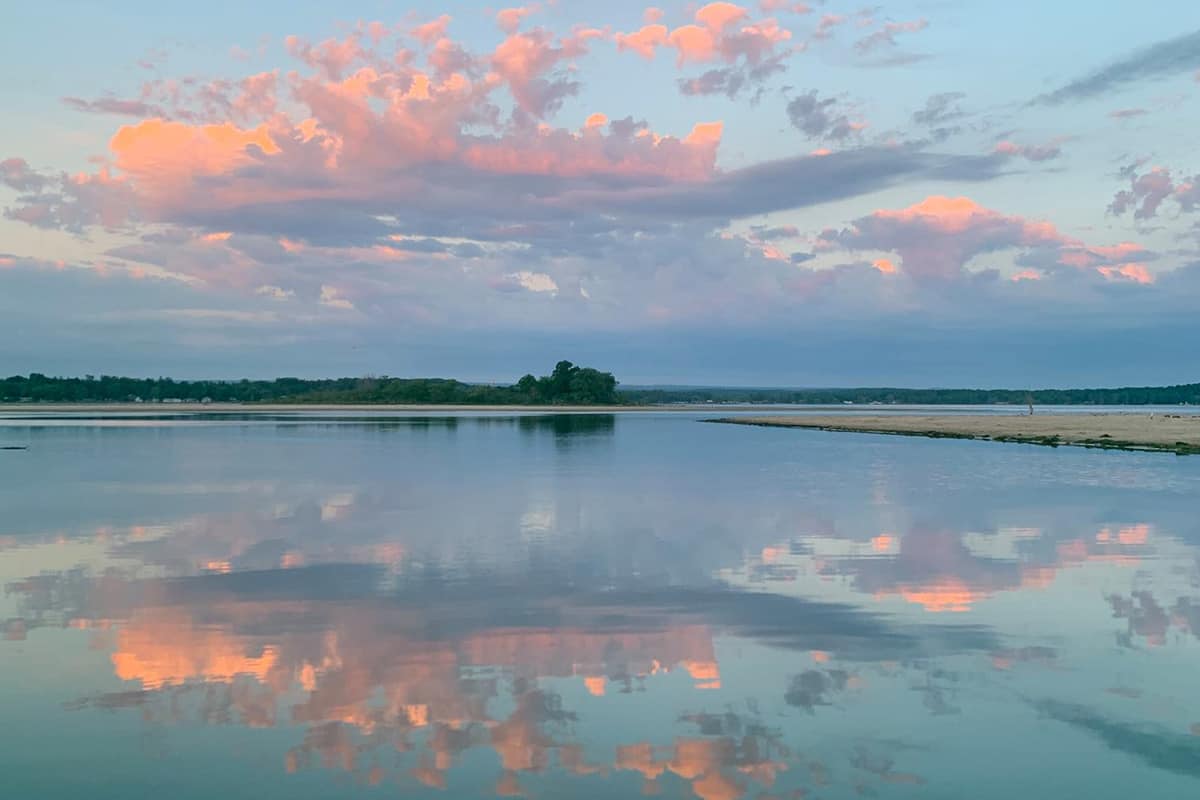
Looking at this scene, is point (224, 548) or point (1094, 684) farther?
point (224, 548)

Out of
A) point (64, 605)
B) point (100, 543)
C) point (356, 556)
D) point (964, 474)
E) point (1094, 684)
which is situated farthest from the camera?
point (964, 474)

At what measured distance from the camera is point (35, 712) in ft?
32.6

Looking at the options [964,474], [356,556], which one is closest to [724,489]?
[964,474]

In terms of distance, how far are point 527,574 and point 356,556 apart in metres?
4.15

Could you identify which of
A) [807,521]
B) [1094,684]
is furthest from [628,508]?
[1094,684]

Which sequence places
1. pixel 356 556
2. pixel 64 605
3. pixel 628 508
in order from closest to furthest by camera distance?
pixel 64 605 → pixel 356 556 → pixel 628 508

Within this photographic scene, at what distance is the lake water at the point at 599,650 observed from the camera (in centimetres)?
853

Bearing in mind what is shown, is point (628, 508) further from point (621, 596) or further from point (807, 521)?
point (621, 596)

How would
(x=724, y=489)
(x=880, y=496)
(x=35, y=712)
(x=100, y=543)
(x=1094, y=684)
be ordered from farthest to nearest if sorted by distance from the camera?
(x=724, y=489) < (x=880, y=496) < (x=100, y=543) < (x=1094, y=684) < (x=35, y=712)

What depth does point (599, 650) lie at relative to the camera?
40.9 feet

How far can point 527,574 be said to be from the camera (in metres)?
17.7

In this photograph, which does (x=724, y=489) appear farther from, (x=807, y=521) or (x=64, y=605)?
(x=64, y=605)

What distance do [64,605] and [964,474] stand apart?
115 ft

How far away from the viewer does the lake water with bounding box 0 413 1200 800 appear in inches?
336
